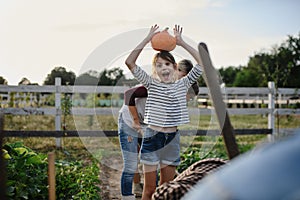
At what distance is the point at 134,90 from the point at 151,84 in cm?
55

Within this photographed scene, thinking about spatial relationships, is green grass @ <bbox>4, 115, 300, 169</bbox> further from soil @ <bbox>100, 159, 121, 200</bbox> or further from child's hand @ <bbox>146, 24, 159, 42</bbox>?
child's hand @ <bbox>146, 24, 159, 42</bbox>

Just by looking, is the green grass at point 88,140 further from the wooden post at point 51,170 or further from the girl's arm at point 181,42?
the wooden post at point 51,170

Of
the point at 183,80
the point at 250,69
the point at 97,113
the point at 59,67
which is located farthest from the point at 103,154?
the point at 250,69

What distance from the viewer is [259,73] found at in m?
39.6

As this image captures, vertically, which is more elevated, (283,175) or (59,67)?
(59,67)

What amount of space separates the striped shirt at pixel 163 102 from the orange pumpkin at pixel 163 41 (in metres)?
0.22

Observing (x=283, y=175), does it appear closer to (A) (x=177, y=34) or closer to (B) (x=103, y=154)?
(A) (x=177, y=34)

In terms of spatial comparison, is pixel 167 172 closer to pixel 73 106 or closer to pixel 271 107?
pixel 73 106

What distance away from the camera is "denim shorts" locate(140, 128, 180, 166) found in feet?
12.2

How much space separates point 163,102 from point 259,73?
3692 cm

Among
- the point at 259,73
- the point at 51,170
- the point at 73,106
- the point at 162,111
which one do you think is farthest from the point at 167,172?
the point at 259,73

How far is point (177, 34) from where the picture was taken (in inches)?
146

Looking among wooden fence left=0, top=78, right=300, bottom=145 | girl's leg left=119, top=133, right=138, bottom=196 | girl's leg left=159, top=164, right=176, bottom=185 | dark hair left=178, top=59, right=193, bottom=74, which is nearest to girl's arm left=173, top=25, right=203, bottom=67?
dark hair left=178, top=59, right=193, bottom=74

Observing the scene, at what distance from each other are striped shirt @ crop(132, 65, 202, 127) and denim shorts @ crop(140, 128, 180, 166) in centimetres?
9
